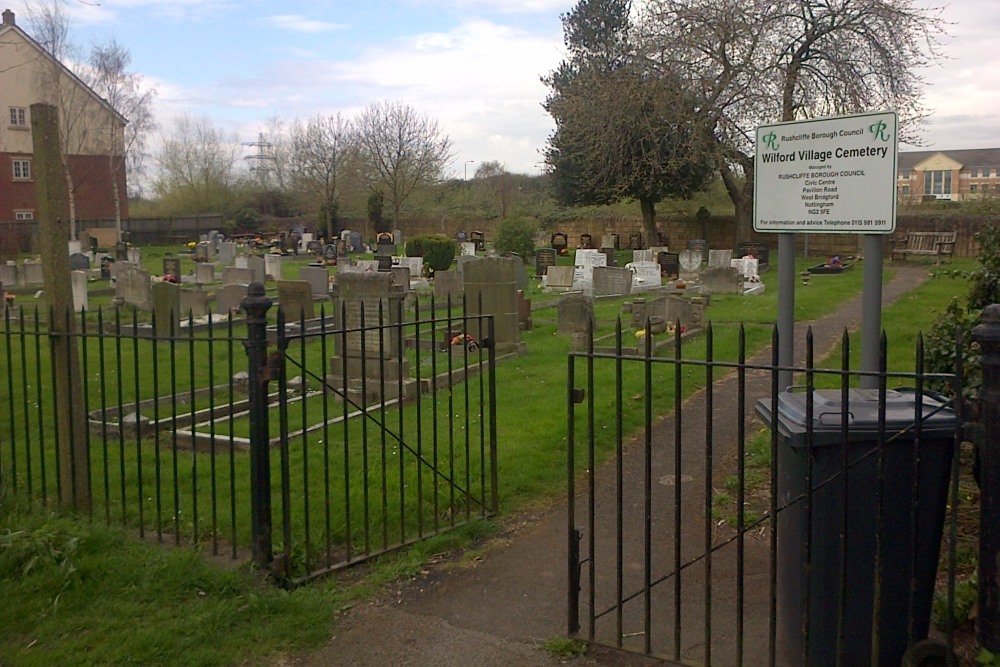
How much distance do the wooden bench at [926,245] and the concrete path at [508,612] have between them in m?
27.4

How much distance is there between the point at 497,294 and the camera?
1321 centimetres

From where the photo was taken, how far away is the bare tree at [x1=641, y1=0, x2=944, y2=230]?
27688 mm

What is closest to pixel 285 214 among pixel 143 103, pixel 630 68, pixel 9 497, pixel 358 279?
pixel 143 103

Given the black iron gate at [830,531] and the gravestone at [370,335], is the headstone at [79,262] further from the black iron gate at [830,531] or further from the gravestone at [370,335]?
the black iron gate at [830,531]

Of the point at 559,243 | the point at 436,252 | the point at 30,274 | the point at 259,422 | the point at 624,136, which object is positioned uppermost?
the point at 624,136

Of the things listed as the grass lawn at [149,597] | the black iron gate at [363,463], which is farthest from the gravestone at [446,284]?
the grass lawn at [149,597]

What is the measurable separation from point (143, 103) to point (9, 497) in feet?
142

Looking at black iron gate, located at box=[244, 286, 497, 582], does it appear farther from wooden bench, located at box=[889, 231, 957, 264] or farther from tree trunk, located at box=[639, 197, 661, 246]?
tree trunk, located at box=[639, 197, 661, 246]

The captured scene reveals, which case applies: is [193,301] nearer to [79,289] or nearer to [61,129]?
[79,289]

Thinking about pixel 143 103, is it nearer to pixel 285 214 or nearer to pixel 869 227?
pixel 285 214

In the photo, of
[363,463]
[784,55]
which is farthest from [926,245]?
[363,463]

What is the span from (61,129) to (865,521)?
45.5 meters

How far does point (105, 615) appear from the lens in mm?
4379

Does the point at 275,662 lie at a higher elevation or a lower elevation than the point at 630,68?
lower
